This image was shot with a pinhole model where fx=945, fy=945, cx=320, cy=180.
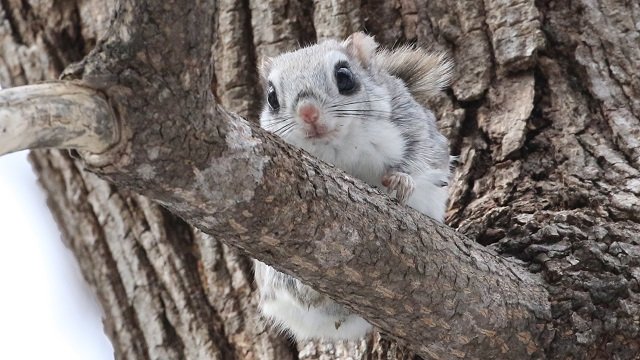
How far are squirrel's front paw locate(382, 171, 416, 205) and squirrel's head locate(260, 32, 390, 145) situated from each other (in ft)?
0.45

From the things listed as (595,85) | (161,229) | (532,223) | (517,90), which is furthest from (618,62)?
(161,229)

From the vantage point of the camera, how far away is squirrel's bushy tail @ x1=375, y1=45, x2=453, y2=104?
231 cm

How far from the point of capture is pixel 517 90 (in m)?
2.35

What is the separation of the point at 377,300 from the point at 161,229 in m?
1.01

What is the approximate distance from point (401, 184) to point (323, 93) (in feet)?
0.93

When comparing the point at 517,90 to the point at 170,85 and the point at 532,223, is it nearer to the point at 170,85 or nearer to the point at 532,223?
the point at 532,223

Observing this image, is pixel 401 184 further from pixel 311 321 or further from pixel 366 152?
pixel 311 321

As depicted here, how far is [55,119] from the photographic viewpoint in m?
1.11

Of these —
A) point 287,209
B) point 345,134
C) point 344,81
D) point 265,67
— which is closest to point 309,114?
point 345,134

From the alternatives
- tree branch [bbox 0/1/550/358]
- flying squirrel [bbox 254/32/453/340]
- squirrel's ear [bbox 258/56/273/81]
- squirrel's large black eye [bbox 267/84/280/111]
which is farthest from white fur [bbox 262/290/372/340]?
squirrel's ear [bbox 258/56/273/81]

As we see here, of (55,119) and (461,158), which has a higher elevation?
(55,119)

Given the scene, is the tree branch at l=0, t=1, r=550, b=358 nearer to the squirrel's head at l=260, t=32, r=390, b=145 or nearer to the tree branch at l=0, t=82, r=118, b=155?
the tree branch at l=0, t=82, r=118, b=155

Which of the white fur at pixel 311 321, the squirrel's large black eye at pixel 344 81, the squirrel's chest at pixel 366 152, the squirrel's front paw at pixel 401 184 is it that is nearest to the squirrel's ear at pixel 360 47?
the squirrel's large black eye at pixel 344 81

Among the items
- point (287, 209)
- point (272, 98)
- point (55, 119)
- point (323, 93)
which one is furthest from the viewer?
point (272, 98)
